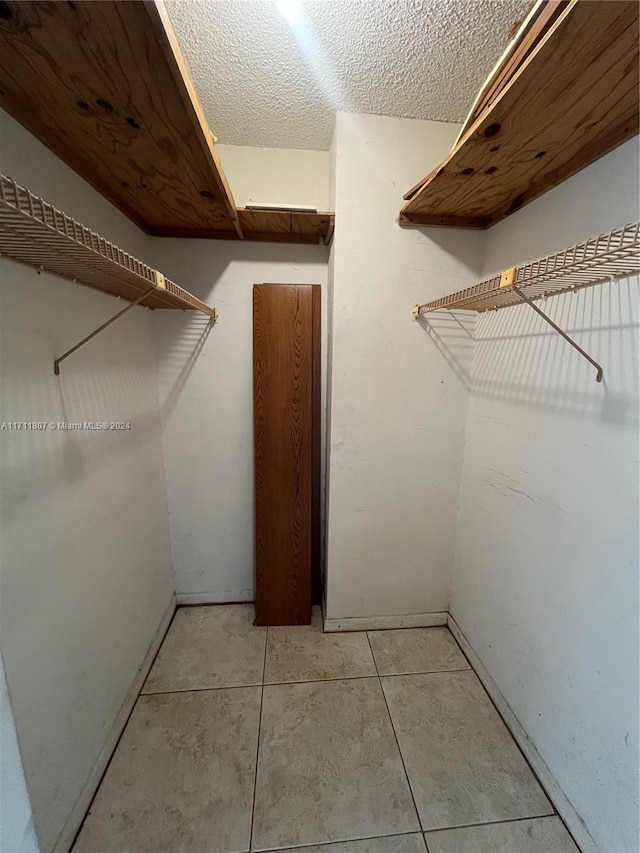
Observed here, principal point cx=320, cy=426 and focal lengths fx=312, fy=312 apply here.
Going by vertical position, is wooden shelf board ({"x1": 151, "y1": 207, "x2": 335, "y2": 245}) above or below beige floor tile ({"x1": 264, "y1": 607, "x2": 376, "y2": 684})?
above

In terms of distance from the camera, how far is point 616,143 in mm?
831

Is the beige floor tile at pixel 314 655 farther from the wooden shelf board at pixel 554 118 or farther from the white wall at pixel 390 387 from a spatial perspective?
the wooden shelf board at pixel 554 118

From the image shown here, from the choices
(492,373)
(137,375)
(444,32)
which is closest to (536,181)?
(444,32)

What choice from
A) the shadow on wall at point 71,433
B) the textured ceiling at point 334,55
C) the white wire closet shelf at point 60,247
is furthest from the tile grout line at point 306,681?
the textured ceiling at point 334,55

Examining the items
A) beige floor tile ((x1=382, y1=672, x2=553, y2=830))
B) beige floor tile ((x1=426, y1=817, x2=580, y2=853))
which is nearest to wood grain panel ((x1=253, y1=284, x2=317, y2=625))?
beige floor tile ((x1=382, y1=672, x2=553, y2=830))

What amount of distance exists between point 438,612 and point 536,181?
1980 mm

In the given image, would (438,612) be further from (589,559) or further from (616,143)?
(616,143)

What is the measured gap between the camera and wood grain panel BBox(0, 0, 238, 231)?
1.94 ft

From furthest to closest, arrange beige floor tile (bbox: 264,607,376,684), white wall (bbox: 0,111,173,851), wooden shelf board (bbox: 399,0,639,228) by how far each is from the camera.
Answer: beige floor tile (bbox: 264,607,376,684)
white wall (bbox: 0,111,173,851)
wooden shelf board (bbox: 399,0,639,228)

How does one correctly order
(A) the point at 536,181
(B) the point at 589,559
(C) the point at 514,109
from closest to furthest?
(C) the point at 514,109 < (B) the point at 589,559 < (A) the point at 536,181

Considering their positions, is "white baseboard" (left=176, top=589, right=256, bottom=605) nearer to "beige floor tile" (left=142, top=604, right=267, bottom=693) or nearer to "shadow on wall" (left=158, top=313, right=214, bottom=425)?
"beige floor tile" (left=142, top=604, right=267, bottom=693)

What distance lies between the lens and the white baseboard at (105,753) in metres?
0.91

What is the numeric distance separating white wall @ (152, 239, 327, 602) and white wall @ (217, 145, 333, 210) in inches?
9.0

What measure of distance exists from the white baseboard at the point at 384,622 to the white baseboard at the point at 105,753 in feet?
2.75
